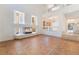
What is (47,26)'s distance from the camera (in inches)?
81.2

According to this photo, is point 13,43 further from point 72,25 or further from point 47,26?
point 72,25

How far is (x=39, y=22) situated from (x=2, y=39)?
25.3 inches

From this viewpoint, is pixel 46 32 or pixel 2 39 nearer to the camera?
pixel 2 39

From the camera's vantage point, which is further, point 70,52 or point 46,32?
point 46,32
